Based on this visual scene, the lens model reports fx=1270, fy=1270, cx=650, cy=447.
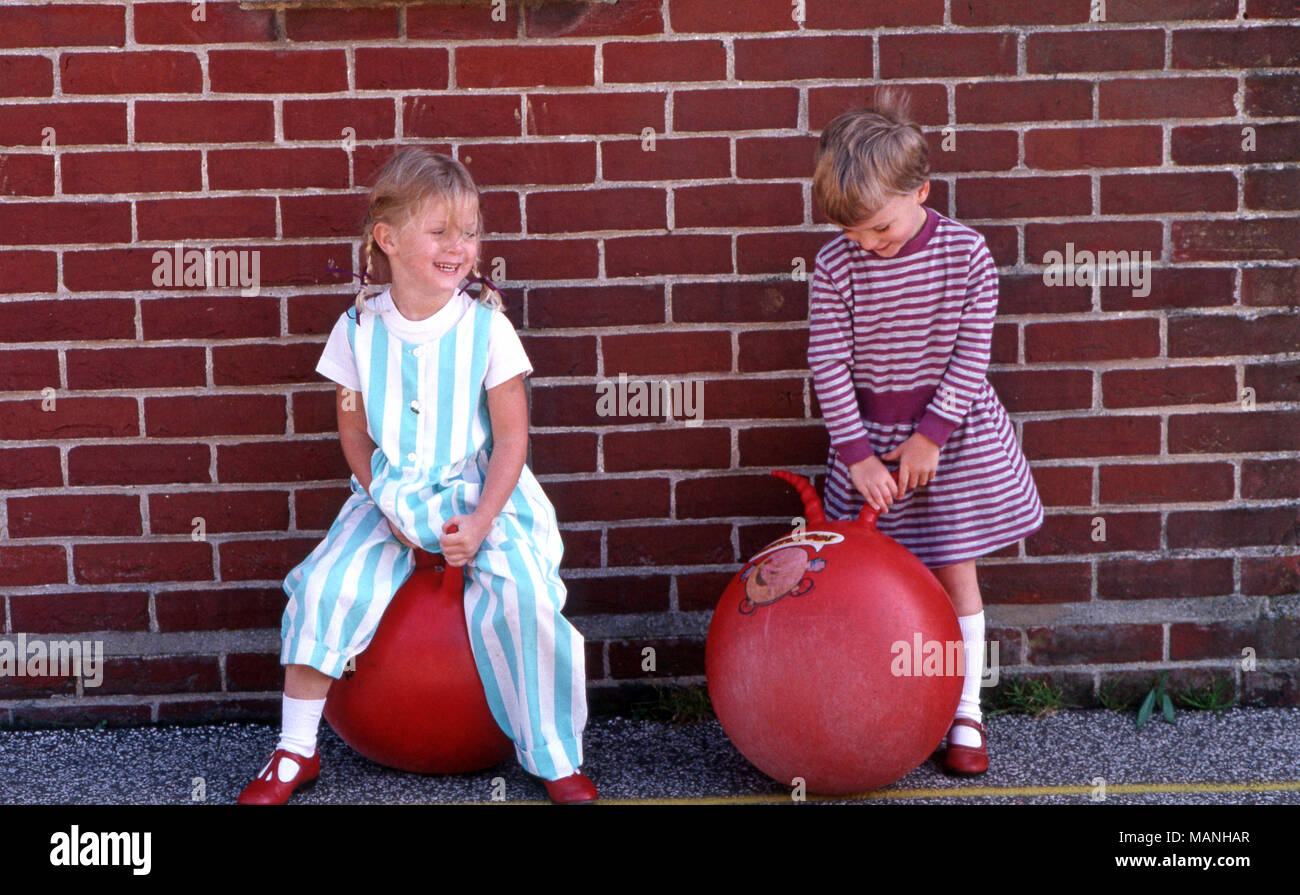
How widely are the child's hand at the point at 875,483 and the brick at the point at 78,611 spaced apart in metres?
1.88

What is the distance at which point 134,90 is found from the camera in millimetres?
3170

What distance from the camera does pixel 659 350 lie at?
3.31m

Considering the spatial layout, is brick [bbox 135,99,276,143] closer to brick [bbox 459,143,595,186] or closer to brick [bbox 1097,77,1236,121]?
brick [bbox 459,143,595,186]

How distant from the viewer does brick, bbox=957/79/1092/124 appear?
3.24m

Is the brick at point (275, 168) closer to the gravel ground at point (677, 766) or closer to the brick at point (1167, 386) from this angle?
the gravel ground at point (677, 766)

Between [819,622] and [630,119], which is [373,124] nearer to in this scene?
[630,119]

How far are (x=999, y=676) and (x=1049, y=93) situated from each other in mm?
1543

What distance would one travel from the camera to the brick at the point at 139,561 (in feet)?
10.9

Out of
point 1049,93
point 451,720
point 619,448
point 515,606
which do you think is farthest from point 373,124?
point 1049,93

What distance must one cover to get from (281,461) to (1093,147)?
225 centimetres

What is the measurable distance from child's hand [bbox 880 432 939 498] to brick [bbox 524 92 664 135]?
3.41 ft

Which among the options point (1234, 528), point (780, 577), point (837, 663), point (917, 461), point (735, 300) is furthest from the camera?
point (1234, 528)

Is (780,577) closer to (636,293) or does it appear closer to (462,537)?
(462,537)

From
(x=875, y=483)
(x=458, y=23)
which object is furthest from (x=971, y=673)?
(x=458, y=23)
